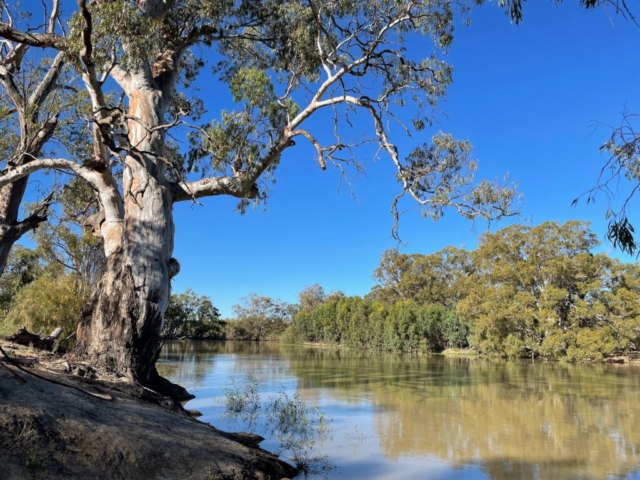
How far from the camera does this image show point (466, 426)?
6.33 meters

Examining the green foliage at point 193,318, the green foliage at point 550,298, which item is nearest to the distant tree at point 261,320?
the green foliage at point 193,318

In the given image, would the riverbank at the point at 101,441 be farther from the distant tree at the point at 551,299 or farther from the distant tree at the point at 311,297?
the distant tree at the point at 311,297

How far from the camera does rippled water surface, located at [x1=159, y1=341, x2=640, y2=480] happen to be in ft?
14.7

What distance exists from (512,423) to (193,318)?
45479mm

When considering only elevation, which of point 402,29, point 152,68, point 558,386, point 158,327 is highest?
point 402,29

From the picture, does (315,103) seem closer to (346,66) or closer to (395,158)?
(346,66)

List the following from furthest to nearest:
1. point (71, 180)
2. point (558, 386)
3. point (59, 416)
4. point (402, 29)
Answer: point (558, 386) → point (71, 180) → point (402, 29) → point (59, 416)

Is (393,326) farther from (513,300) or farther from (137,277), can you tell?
(137,277)

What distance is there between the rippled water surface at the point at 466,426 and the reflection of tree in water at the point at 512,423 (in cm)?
1

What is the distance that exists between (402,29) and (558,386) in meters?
9.20

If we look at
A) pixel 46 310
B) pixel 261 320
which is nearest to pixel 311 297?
pixel 261 320

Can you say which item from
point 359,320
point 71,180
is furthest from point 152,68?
point 359,320

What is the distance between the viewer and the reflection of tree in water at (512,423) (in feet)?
15.5

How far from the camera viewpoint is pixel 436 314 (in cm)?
3086
